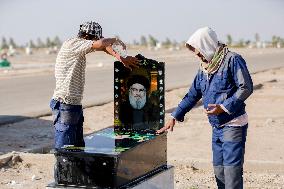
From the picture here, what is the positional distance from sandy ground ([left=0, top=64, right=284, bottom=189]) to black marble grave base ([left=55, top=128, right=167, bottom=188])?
1932mm

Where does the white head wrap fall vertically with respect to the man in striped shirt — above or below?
above

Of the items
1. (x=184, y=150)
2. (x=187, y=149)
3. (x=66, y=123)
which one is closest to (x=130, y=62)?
(x=66, y=123)

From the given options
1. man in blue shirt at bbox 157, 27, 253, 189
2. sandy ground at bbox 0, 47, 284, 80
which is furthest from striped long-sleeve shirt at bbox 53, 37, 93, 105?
sandy ground at bbox 0, 47, 284, 80

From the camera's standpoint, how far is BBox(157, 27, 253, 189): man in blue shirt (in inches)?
215

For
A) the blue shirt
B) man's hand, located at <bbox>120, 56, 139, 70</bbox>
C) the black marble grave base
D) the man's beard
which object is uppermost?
man's hand, located at <bbox>120, 56, 139, 70</bbox>

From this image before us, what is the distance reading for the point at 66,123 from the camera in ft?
20.7

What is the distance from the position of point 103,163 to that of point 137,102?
1072 millimetres

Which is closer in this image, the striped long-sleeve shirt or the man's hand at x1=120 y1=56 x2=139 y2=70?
the man's hand at x1=120 y1=56 x2=139 y2=70

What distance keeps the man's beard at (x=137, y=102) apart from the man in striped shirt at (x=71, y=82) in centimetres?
50

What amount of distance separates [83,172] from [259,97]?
1397 cm

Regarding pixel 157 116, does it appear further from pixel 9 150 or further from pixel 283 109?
pixel 283 109

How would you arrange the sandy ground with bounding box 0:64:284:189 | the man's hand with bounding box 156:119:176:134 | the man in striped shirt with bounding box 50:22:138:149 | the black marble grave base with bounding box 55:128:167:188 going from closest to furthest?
the black marble grave base with bounding box 55:128:167:188, the man's hand with bounding box 156:119:176:134, the man in striped shirt with bounding box 50:22:138:149, the sandy ground with bounding box 0:64:284:189

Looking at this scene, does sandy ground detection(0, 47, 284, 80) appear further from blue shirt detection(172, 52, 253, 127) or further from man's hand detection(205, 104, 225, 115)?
man's hand detection(205, 104, 225, 115)

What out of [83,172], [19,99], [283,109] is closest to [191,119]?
[283,109]
